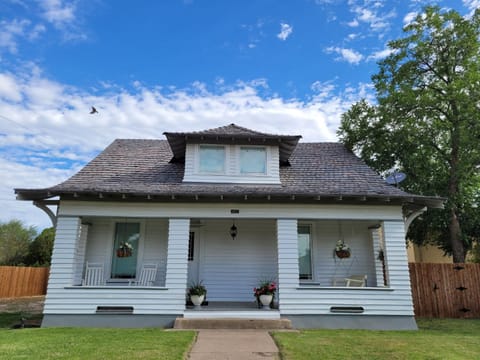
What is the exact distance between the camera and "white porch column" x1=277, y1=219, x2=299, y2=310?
8062 mm

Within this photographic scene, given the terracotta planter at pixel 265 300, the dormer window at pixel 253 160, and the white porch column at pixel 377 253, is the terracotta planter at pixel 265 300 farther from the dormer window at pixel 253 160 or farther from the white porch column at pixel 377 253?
the white porch column at pixel 377 253

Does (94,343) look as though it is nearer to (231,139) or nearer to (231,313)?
(231,313)

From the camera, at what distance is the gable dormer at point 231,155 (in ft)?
31.1

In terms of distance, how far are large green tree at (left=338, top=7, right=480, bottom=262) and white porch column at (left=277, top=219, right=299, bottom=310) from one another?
7.24 m

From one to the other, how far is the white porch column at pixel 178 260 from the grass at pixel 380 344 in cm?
264

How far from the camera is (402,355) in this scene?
5.13 meters

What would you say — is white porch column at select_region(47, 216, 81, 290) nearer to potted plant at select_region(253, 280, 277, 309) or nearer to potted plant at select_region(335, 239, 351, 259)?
potted plant at select_region(253, 280, 277, 309)

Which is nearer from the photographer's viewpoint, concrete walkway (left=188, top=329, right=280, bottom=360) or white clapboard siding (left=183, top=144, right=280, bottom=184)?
concrete walkway (left=188, top=329, right=280, bottom=360)

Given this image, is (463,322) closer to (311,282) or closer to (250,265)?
(311,282)

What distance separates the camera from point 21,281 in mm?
18109

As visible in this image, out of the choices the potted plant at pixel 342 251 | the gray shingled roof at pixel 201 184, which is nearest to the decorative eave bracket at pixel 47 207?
the gray shingled roof at pixel 201 184

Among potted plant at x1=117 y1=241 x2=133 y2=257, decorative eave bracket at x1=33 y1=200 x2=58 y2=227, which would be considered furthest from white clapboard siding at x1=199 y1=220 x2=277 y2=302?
decorative eave bracket at x1=33 y1=200 x2=58 y2=227

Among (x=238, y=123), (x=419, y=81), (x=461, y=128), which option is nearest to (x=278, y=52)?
(x=238, y=123)

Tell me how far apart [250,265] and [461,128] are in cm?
980
